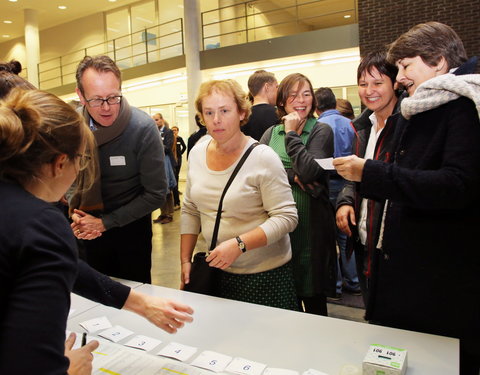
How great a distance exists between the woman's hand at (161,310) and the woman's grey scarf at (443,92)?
980mm

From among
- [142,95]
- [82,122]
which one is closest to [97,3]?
[142,95]

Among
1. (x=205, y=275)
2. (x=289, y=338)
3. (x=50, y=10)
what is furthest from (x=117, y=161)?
(x=50, y=10)

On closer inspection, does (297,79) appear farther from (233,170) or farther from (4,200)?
(4,200)

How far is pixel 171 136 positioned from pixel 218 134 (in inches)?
238

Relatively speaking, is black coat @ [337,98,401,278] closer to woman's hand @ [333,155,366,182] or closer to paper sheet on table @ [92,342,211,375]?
woman's hand @ [333,155,366,182]

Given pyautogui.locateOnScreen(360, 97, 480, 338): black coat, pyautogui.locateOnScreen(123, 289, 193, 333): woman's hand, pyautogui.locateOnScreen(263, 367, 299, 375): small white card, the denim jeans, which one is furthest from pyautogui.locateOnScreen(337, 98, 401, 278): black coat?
the denim jeans

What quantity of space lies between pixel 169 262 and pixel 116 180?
304 cm

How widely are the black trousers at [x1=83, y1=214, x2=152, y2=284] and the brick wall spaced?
6495 millimetres

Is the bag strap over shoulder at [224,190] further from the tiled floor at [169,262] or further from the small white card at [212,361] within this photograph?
the tiled floor at [169,262]

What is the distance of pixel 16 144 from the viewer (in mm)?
829

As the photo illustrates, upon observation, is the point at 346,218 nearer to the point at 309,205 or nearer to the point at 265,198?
the point at 309,205

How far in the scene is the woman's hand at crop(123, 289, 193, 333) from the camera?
1.31 metres

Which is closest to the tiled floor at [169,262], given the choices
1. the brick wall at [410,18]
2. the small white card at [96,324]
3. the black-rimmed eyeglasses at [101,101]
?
the small white card at [96,324]

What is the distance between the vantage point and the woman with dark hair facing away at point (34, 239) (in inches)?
28.1
